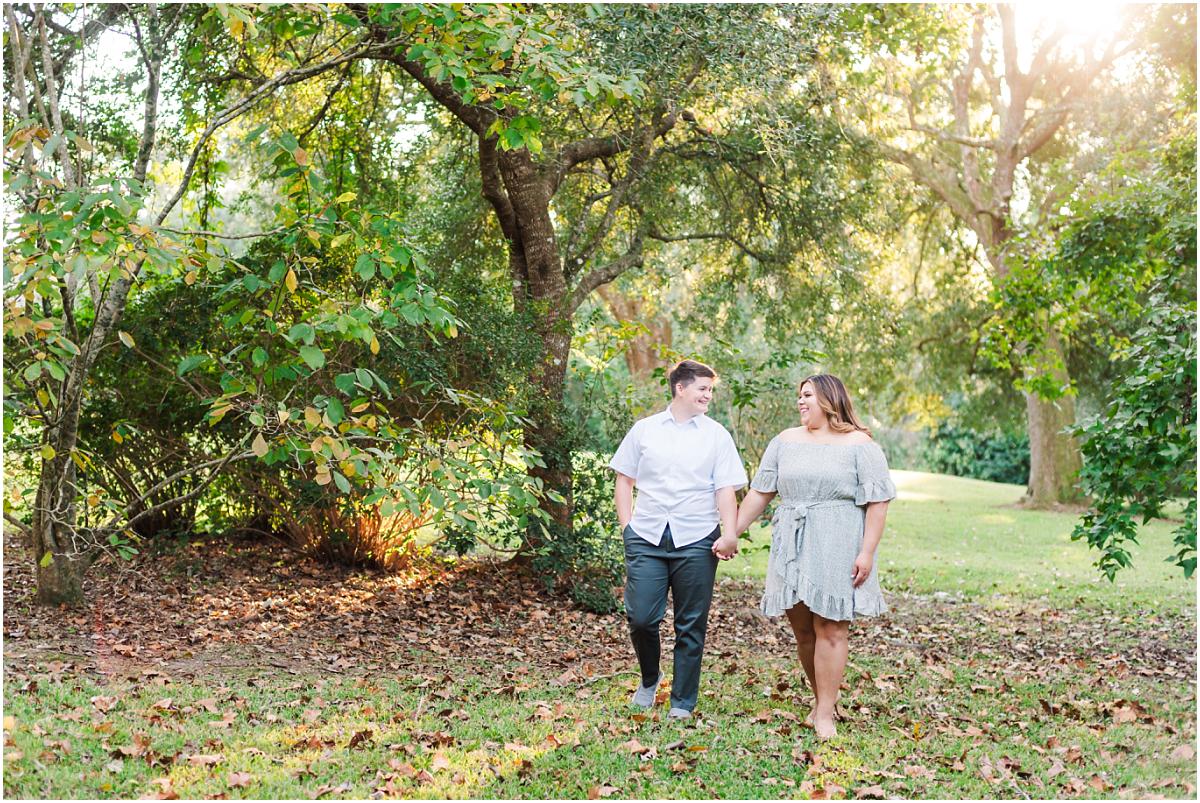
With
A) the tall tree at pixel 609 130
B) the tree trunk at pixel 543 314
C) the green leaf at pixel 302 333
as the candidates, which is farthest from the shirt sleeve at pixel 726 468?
the tree trunk at pixel 543 314

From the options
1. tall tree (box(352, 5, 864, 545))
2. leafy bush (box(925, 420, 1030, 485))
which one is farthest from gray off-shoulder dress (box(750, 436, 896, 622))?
leafy bush (box(925, 420, 1030, 485))

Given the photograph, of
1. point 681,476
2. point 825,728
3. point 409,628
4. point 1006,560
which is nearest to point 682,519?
point 681,476

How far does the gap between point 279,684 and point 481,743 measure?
1552mm

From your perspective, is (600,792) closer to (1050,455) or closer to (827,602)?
(827,602)

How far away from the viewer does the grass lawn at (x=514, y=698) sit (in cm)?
421

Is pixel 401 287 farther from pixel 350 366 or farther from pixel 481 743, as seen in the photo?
pixel 350 366

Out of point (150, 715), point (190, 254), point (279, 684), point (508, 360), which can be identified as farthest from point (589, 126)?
point (150, 715)

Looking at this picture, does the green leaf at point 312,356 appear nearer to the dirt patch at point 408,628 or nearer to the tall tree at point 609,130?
the tall tree at point 609,130

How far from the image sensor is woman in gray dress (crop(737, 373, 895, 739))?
4.83m

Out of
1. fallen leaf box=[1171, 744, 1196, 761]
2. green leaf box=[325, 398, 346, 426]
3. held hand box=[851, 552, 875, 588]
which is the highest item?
green leaf box=[325, 398, 346, 426]

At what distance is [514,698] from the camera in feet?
18.4

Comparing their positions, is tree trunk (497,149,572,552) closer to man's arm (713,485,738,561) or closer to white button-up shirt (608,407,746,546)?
white button-up shirt (608,407,746,546)

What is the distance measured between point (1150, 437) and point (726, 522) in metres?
2.88

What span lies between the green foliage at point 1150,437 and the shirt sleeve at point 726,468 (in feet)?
8.05
